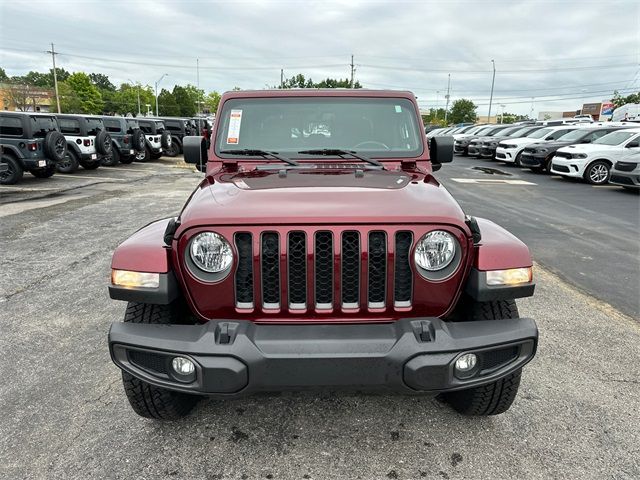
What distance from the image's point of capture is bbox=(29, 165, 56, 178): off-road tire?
1285 centimetres

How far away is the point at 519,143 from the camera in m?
19.2

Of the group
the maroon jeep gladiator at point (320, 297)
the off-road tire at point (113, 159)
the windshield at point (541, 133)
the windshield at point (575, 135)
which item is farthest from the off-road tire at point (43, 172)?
the windshield at point (541, 133)

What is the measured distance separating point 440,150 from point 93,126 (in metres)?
15.4

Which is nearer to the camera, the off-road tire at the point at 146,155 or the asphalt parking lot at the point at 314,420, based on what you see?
the asphalt parking lot at the point at 314,420

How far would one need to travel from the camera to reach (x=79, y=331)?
374cm

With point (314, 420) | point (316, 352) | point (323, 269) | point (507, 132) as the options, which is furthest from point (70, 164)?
point (507, 132)

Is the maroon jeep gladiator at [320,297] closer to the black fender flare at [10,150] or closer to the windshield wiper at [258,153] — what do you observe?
the windshield wiper at [258,153]

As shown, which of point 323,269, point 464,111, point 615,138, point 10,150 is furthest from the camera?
point 464,111

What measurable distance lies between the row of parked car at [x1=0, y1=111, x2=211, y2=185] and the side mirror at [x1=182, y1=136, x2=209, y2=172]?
12.6ft

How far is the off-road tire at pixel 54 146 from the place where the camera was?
487 inches

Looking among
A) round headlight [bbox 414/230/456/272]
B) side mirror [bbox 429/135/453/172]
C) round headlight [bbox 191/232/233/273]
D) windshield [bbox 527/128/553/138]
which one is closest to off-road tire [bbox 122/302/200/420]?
round headlight [bbox 191/232/233/273]

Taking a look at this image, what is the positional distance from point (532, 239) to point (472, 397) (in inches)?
200

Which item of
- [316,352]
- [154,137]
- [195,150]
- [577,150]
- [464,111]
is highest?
[464,111]

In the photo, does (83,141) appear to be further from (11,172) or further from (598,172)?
(598,172)
